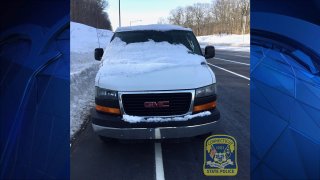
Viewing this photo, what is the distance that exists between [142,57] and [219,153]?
188 cm

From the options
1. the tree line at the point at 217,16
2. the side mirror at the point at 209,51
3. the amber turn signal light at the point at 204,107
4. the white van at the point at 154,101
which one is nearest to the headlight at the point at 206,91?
the white van at the point at 154,101

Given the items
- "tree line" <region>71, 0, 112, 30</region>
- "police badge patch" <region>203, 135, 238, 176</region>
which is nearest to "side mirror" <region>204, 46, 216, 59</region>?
"tree line" <region>71, 0, 112, 30</region>

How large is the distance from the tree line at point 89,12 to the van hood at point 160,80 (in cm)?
69

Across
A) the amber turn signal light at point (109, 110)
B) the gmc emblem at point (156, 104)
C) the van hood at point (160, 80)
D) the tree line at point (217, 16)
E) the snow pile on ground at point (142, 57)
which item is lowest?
the amber turn signal light at point (109, 110)

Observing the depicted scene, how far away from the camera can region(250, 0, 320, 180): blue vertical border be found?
10.5 ft

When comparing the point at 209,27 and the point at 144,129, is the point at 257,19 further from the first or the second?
the point at 144,129

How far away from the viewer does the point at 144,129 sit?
13.2 feet

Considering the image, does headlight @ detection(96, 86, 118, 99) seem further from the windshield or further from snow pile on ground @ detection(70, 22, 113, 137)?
the windshield

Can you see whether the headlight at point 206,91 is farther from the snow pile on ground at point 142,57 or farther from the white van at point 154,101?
the snow pile on ground at point 142,57

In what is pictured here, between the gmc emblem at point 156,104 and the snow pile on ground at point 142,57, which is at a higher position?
the snow pile on ground at point 142,57

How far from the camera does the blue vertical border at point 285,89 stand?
3.20m

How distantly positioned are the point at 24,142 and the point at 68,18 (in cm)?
123

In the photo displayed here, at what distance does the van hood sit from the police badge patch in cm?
77

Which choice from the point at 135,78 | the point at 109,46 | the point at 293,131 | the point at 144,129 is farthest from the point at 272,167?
the point at 109,46
